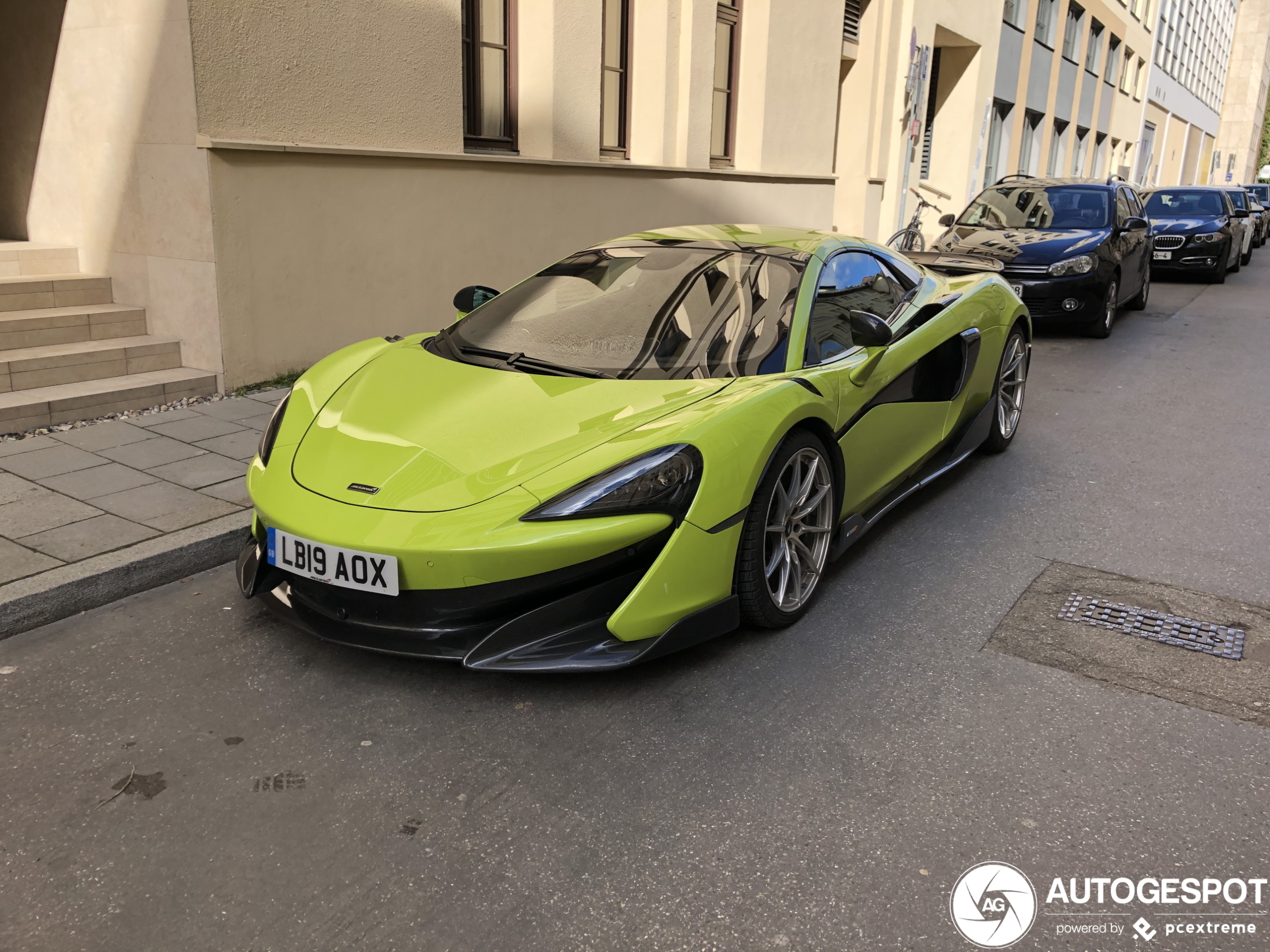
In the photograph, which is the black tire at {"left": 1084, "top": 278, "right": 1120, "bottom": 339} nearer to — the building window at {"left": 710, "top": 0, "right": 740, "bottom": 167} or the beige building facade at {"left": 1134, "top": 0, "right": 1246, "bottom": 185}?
the building window at {"left": 710, "top": 0, "right": 740, "bottom": 167}

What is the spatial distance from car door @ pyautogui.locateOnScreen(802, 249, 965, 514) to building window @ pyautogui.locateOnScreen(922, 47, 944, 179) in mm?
17372

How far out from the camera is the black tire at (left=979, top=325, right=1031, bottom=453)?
5734 mm

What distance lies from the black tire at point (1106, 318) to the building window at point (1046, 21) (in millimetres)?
17277

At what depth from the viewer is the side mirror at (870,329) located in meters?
3.99

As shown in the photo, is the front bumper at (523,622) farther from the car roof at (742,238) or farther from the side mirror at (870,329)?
the car roof at (742,238)

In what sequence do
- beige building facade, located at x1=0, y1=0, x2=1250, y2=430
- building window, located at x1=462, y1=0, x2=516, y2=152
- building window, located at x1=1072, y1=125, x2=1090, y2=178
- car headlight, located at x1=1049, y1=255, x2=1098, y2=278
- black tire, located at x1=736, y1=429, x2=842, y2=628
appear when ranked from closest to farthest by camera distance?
1. black tire, located at x1=736, y1=429, x2=842, y2=628
2. beige building facade, located at x1=0, y1=0, x2=1250, y2=430
3. building window, located at x1=462, y1=0, x2=516, y2=152
4. car headlight, located at x1=1049, y1=255, x2=1098, y2=278
5. building window, located at x1=1072, y1=125, x2=1090, y2=178

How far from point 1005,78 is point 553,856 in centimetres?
2423

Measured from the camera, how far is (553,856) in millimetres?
2469

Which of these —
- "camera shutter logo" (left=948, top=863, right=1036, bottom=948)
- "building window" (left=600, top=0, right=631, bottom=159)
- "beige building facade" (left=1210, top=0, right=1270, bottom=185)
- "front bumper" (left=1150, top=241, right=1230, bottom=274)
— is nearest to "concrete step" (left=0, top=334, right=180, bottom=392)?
"building window" (left=600, top=0, right=631, bottom=159)

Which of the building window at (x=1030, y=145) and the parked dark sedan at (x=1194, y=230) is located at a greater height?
the building window at (x=1030, y=145)

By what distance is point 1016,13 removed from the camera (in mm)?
22859

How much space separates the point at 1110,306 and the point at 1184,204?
8.94 meters

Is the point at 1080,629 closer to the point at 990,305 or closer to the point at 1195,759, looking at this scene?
the point at 1195,759

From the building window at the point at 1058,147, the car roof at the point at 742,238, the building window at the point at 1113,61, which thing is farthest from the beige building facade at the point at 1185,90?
the car roof at the point at 742,238
